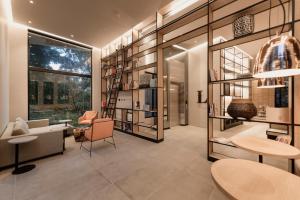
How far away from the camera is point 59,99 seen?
18.7ft

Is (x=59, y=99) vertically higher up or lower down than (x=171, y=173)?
higher up

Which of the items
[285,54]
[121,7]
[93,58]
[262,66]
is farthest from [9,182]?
[93,58]

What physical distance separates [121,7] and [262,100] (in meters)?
8.56

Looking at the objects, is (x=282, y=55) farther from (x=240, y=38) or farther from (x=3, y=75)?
(x=3, y=75)

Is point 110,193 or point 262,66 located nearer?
point 262,66

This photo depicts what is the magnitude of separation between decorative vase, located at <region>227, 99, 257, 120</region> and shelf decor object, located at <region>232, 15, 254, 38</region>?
48.4 inches

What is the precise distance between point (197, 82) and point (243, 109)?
178 inches

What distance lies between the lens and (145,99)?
5.73 meters

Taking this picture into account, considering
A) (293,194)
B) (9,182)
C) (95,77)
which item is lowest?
(9,182)

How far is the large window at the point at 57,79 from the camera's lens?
5113 millimetres

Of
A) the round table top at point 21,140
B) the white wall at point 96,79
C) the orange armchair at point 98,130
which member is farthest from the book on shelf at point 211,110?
the white wall at point 96,79

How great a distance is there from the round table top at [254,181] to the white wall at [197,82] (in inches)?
217

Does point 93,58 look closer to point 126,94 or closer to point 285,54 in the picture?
point 126,94

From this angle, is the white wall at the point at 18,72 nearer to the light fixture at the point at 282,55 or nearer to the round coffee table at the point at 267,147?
the round coffee table at the point at 267,147
